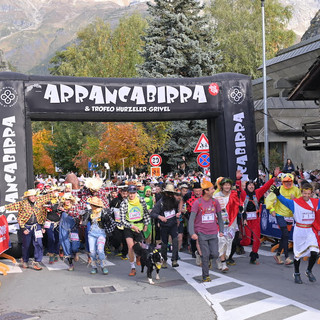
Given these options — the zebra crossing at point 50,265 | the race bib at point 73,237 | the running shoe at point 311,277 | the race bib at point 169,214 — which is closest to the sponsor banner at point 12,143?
the zebra crossing at point 50,265

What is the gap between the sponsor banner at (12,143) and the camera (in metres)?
14.4

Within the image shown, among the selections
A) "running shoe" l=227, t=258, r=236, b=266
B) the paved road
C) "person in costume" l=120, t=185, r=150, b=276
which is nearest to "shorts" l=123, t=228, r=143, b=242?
"person in costume" l=120, t=185, r=150, b=276

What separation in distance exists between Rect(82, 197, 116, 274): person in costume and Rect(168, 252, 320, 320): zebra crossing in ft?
5.96

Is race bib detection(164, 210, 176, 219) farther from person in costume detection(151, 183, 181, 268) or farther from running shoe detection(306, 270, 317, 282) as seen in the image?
running shoe detection(306, 270, 317, 282)

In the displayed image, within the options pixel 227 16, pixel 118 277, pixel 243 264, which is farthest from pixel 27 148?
pixel 227 16

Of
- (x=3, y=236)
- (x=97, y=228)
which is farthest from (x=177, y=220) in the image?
(x=3, y=236)

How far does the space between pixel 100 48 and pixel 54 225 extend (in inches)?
1911

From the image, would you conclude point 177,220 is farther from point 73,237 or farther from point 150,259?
point 73,237

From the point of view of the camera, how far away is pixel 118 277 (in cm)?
1095

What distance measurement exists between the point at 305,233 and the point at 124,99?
7.27 metres

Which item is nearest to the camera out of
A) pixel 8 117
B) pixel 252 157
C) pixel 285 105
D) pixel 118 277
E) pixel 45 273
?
pixel 118 277

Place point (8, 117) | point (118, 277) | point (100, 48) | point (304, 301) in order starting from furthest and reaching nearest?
point (100, 48) → point (8, 117) → point (118, 277) → point (304, 301)

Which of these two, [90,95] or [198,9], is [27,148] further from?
[198,9]

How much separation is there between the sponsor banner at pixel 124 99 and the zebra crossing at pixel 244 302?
20.7 ft
